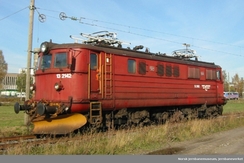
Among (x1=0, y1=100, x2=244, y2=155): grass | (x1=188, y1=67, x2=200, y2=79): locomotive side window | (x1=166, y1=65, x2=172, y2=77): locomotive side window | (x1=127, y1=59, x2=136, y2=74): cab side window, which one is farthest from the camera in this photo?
(x1=188, y1=67, x2=200, y2=79): locomotive side window

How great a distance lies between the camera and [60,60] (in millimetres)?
11383

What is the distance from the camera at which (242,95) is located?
97062 millimetres

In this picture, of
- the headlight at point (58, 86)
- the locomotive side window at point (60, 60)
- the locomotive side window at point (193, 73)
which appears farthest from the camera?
the locomotive side window at point (193, 73)

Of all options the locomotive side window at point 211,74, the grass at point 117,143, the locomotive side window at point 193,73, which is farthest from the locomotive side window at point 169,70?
the locomotive side window at point 211,74

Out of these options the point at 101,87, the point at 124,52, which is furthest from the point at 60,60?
the point at 124,52

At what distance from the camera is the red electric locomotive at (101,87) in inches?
429

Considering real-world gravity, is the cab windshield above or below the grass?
above

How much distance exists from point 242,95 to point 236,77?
744cm

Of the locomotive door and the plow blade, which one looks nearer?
the plow blade

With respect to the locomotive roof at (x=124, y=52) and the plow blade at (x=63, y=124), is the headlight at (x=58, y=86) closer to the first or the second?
the plow blade at (x=63, y=124)

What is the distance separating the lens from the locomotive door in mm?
11341

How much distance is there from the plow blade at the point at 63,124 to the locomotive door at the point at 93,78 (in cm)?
104

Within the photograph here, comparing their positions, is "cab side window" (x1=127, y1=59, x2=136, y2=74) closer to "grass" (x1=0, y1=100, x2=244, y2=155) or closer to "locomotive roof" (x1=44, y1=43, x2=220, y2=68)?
"locomotive roof" (x1=44, y1=43, x2=220, y2=68)

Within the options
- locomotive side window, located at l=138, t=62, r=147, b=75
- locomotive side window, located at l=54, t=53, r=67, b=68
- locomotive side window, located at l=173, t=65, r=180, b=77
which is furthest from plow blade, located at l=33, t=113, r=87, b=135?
locomotive side window, located at l=173, t=65, r=180, b=77
